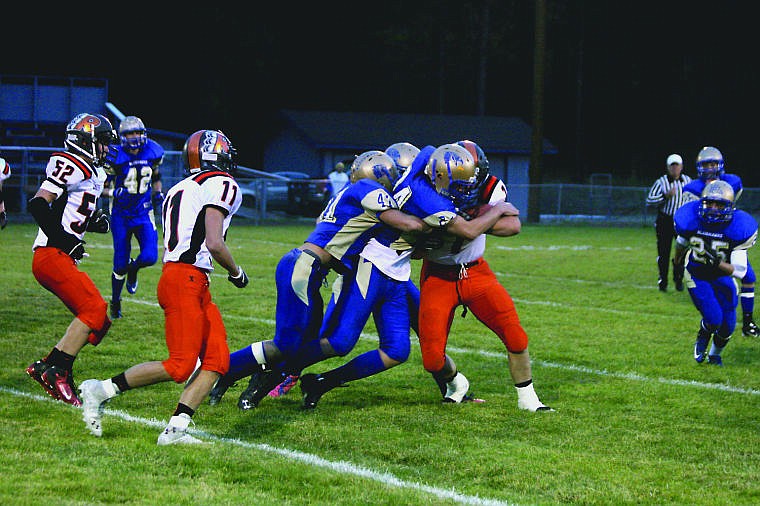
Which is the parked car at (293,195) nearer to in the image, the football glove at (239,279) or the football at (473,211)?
the football at (473,211)

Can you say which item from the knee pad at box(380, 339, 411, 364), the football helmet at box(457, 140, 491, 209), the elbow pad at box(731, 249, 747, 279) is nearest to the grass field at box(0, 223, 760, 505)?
the knee pad at box(380, 339, 411, 364)

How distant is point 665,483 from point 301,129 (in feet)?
110

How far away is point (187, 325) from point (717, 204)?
15.8ft

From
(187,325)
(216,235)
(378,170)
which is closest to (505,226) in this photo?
(378,170)

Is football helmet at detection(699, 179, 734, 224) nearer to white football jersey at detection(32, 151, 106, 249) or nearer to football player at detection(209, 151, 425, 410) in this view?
football player at detection(209, 151, 425, 410)

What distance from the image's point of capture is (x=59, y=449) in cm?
546

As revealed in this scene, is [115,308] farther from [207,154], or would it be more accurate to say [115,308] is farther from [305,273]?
[207,154]

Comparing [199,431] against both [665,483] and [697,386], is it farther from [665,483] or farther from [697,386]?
[697,386]

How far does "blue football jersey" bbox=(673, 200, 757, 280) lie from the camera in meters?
8.67

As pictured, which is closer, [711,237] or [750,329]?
[711,237]

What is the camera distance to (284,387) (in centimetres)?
715

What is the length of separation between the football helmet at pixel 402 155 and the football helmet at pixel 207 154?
1.39 m

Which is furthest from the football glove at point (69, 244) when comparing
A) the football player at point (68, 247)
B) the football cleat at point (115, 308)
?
the football cleat at point (115, 308)

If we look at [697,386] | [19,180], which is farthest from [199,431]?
[19,180]
